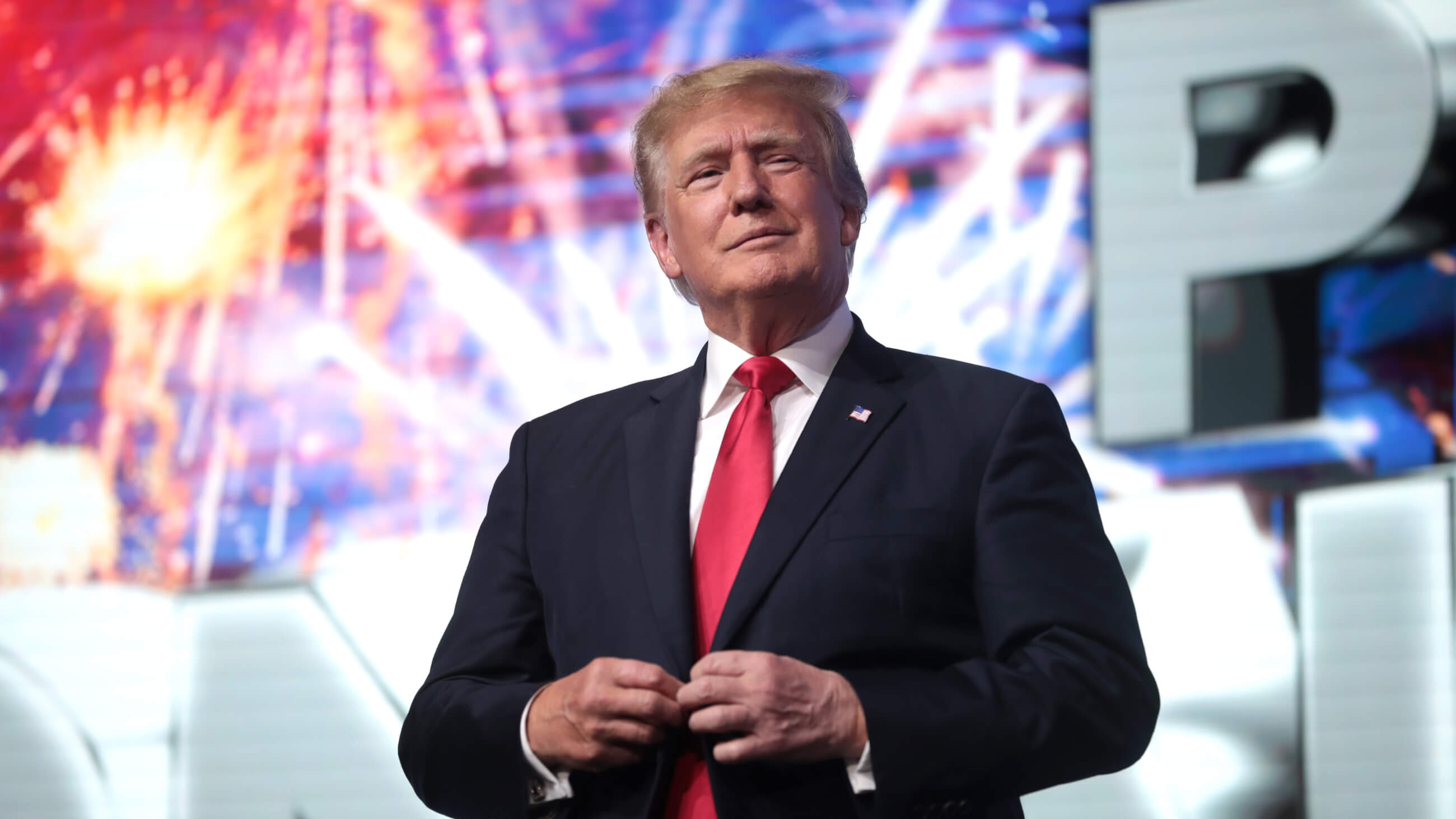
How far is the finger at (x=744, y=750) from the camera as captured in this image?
1026 millimetres

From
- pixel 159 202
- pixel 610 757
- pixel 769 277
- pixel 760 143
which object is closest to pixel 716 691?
pixel 610 757

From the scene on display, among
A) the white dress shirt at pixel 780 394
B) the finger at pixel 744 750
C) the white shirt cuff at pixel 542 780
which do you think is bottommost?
the white shirt cuff at pixel 542 780

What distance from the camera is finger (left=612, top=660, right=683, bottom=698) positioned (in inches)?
41.8

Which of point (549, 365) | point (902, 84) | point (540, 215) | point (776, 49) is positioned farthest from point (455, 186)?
point (902, 84)

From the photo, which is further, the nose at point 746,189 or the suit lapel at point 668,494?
the nose at point 746,189

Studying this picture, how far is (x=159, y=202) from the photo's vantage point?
3311 mm

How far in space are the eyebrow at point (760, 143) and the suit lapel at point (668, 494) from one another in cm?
24

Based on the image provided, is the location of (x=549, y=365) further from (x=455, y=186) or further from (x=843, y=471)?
(x=843, y=471)

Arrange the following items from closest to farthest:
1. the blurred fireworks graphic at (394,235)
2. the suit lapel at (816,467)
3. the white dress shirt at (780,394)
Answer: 1. the suit lapel at (816,467)
2. the white dress shirt at (780,394)
3. the blurred fireworks graphic at (394,235)

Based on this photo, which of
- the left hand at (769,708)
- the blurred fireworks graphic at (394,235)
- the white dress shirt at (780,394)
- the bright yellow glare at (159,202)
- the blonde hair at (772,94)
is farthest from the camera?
the bright yellow glare at (159,202)

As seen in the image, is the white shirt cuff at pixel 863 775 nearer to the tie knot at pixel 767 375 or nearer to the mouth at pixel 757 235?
the tie knot at pixel 767 375

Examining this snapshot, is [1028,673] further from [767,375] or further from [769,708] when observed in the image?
[767,375]

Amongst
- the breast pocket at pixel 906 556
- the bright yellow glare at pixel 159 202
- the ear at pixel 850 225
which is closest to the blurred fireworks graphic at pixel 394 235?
the bright yellow glare at pixel 159 202

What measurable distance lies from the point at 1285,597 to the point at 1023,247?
3.27 ft
